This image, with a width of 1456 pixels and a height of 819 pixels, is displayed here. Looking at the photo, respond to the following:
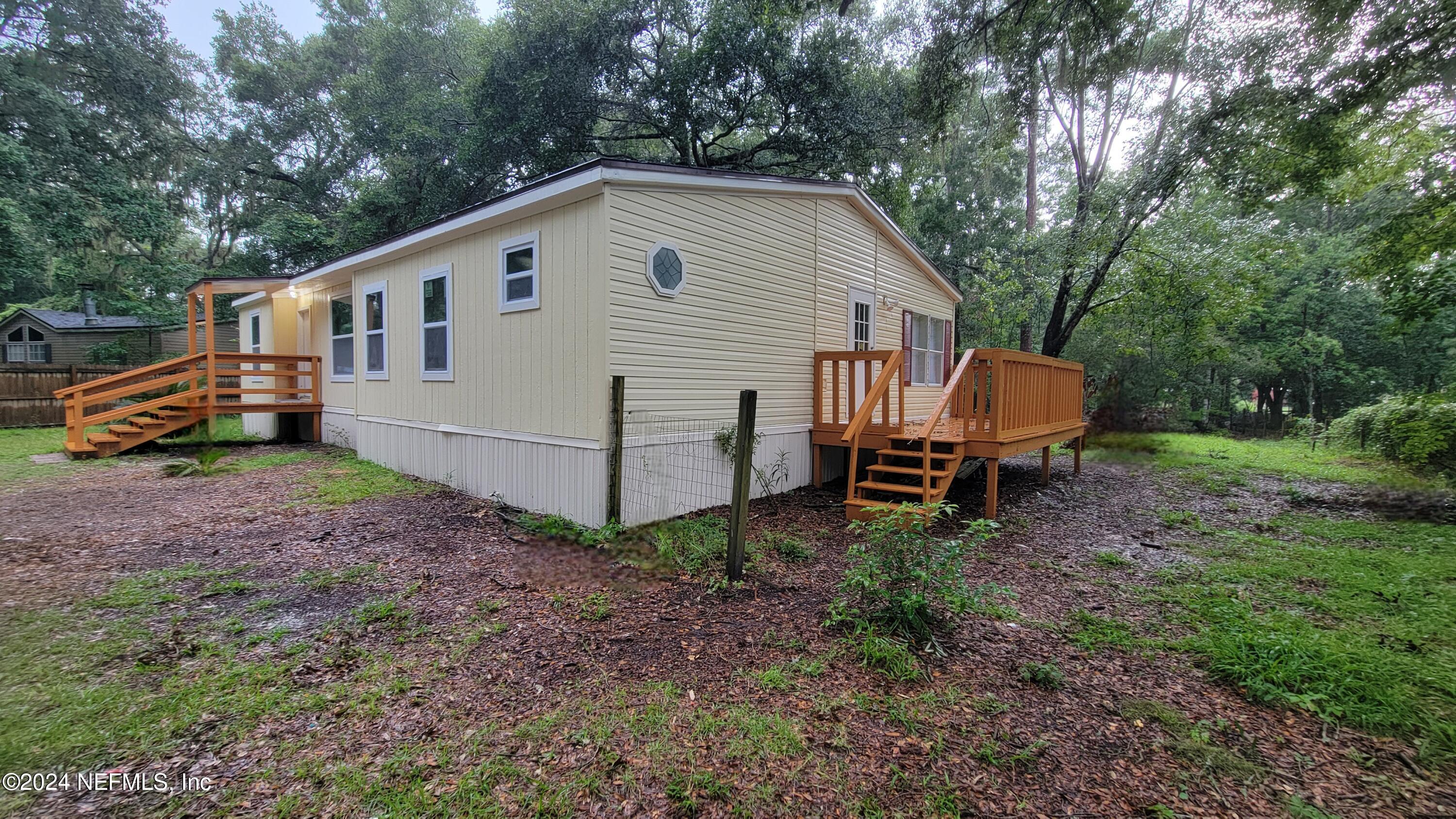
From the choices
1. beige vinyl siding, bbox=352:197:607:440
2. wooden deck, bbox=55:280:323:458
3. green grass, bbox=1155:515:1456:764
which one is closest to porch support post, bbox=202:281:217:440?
wooden deck, bbox=55:280:323:458

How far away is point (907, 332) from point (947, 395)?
4655mm

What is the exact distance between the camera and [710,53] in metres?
13.6

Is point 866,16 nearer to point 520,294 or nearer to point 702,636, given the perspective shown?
point 520,294

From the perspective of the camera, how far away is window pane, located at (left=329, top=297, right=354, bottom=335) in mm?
9758

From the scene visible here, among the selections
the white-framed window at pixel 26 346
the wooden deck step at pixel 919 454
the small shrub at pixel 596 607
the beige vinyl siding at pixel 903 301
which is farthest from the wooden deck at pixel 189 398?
the white-framed window at pixel 26 346

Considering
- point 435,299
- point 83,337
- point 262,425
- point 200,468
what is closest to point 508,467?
point 435,299

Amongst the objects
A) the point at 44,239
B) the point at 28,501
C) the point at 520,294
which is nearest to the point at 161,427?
the point at 28,501

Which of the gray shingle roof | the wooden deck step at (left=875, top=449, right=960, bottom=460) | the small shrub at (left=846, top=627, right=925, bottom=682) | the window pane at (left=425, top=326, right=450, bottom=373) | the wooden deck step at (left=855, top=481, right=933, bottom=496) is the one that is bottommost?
the small shrub at (left=846, top=627, right=925, bottom=682)

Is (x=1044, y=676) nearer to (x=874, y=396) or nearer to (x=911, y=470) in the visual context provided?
(x=911, y=470)

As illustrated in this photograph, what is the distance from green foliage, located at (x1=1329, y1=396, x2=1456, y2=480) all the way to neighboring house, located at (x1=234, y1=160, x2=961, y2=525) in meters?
6.00

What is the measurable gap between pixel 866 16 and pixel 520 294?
13.0m

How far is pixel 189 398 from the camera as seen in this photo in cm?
957

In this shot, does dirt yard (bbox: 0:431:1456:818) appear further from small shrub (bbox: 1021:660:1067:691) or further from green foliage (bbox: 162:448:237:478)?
green foliage (bbox: 162:448:237:478)

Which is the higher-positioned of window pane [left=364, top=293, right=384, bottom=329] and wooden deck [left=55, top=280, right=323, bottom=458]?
window pane [left=364, top=293, right=384, bottom=329]
